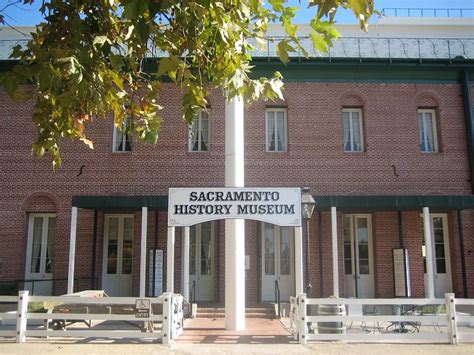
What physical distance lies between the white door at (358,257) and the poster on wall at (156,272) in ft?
20.4

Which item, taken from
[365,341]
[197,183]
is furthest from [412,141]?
[365,341]

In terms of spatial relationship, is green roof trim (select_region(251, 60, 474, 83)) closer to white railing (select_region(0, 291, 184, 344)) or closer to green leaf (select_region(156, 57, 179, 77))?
white railing (select_region(0, 291, 184, 344))

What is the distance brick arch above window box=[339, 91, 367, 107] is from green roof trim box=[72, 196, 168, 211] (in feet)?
24.1

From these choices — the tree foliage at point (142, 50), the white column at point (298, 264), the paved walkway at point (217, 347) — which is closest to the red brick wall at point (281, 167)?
the white column at point (298, 264)

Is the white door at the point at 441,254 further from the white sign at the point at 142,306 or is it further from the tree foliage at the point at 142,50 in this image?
the tree foliage at the point at 142,50

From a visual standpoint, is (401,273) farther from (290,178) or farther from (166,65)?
(166,65)

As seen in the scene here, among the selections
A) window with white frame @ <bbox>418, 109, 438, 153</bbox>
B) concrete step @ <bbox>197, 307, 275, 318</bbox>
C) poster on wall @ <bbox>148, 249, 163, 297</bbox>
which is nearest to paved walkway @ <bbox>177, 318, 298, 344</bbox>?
concrete step @ <bbox>197, 307, 275, 318</bbox>

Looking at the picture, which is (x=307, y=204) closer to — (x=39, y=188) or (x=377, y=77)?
(x=377, y=77)

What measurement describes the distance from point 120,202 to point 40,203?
3.72 m

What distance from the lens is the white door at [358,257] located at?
17.8 meters

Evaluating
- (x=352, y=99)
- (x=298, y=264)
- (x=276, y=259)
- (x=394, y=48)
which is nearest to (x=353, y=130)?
(x=352, y=99)

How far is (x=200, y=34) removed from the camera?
599 centimetres

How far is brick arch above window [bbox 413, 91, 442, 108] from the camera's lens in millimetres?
19047

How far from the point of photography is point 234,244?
12.8 metres
